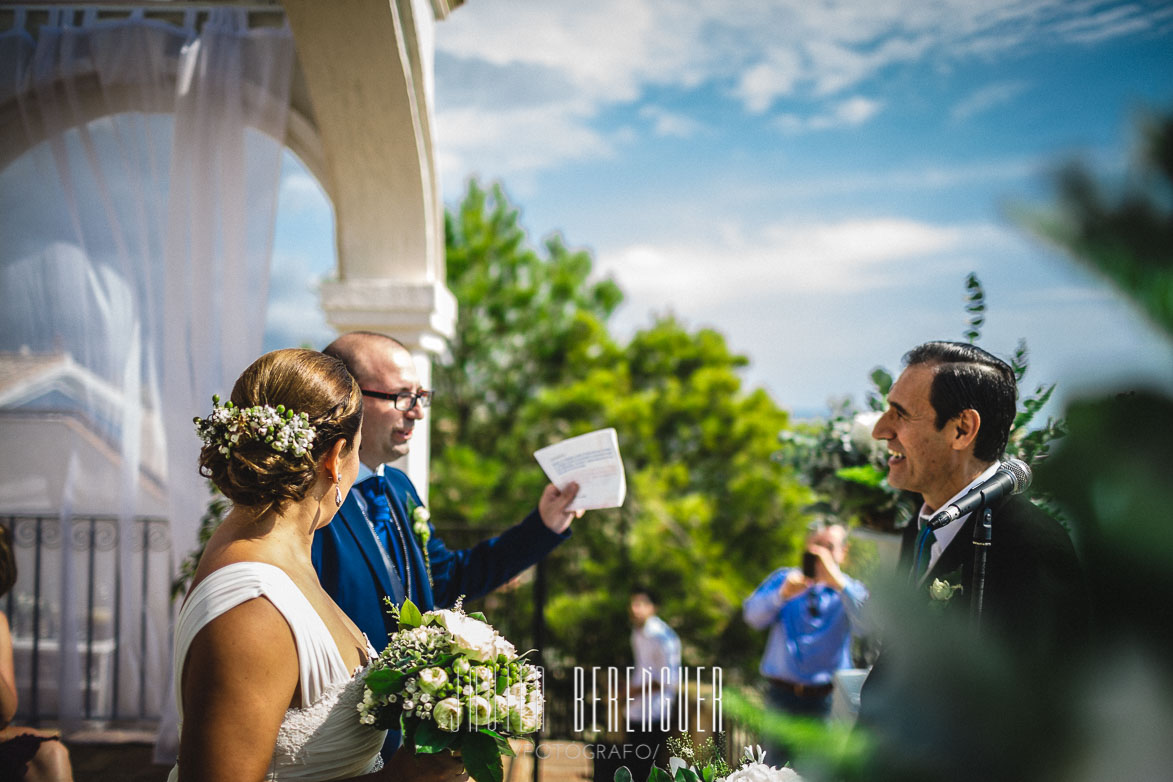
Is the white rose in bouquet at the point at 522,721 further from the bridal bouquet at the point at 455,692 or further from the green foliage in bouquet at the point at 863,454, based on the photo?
the green foliage in bouquet at the point at 863,454

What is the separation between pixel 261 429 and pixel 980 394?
2003 mm

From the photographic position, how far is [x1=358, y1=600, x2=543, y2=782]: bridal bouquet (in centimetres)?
168

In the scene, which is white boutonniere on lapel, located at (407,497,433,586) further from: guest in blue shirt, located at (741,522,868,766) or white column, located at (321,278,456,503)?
guest in blue shirt, located at (741,522,868,766)

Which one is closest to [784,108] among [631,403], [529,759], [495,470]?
[631,403]

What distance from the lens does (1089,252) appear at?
408 mm

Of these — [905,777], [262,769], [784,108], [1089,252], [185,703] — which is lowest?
[262,769]

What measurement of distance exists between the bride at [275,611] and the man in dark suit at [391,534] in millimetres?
497

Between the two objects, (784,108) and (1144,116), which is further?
(784,108)

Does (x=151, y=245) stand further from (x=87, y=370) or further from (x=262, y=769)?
(x=262, y=769)

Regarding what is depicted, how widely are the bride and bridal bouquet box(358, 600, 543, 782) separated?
10cm

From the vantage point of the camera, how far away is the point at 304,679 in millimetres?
1589

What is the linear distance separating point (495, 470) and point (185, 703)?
1052cm

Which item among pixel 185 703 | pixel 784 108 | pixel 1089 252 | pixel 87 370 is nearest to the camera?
pixel 1089 252

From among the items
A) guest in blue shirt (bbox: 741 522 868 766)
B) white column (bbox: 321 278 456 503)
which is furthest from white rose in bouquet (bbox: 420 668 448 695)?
guest in blue shirt (bbox: 741 522 868 766)
